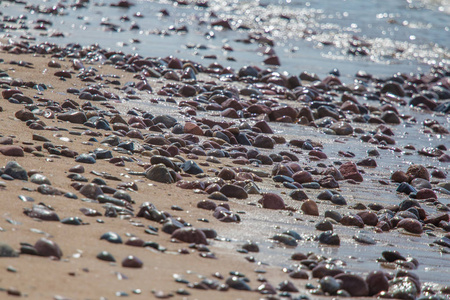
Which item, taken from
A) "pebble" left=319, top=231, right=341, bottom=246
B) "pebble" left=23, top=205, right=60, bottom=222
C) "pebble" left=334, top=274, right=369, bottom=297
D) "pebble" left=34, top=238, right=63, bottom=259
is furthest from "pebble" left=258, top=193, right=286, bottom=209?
"pebble" left=34, top=238, right=63, bottom=259

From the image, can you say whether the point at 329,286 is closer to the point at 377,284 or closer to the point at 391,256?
the point at 377,284

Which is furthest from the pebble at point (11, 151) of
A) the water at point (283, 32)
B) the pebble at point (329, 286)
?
the water at point (283, 32)

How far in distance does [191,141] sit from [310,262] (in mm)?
2772

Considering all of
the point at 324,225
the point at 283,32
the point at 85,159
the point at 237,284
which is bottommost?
the point at 237,284

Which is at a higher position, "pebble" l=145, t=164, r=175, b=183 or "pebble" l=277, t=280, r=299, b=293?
"pebble" l=145, t=164, r=175, b=183

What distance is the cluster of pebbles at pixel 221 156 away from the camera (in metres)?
3.60

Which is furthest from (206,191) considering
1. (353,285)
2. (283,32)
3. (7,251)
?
(283,32)

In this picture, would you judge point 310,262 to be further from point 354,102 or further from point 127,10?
point 127,10

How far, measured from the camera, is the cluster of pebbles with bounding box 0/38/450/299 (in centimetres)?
360

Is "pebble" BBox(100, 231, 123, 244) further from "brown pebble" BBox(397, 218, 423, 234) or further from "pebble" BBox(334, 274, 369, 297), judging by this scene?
"brown pebble" BBox(397, 218, 423, 234)

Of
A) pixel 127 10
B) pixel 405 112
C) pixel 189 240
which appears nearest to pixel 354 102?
pixel 405 112

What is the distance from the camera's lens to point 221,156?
5.94 metres

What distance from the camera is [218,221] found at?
13.8 feet

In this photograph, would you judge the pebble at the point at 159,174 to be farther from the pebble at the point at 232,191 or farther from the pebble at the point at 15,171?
the pebble at the point at 15,171
